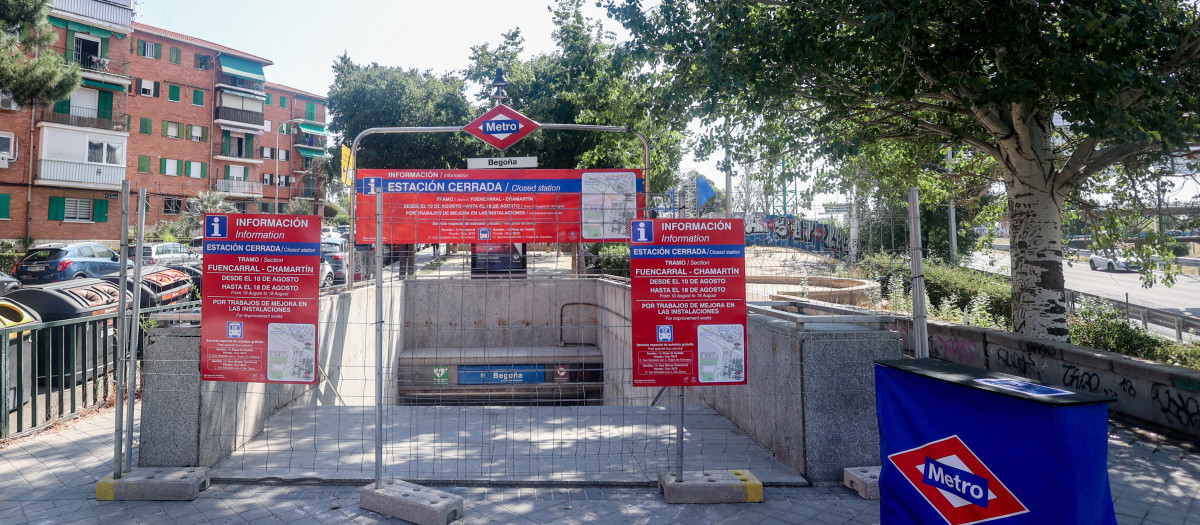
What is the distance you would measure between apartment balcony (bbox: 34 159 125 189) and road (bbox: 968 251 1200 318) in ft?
130

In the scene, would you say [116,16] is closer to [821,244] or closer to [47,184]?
[47,184]

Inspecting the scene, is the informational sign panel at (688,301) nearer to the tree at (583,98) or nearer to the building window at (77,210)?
the tree at (583,98)

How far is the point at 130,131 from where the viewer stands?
36562 mm

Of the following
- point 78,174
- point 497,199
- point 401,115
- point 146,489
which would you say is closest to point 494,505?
point 146,489

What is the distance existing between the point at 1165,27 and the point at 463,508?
8430 millimetres

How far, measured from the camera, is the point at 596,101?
46.7 feet

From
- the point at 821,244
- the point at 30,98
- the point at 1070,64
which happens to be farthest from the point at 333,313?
the point at 30,98

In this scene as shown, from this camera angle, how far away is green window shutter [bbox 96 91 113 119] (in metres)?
33.4

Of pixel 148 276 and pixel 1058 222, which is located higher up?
pixel 1058 222

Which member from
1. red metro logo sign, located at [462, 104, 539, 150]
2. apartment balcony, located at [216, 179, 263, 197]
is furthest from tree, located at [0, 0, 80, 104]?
apartment balcony, located at [216, 179, 263, 197]

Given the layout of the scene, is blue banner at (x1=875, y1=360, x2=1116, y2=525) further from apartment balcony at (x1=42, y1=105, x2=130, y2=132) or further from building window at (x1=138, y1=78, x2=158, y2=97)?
building window at (x1=138, y1=78, x2=158, y2=97)

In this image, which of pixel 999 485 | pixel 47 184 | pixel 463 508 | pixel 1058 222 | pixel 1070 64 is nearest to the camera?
pixel 999 485

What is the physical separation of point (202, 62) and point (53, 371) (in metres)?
42.0

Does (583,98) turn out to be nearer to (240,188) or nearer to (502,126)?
(502,126)
